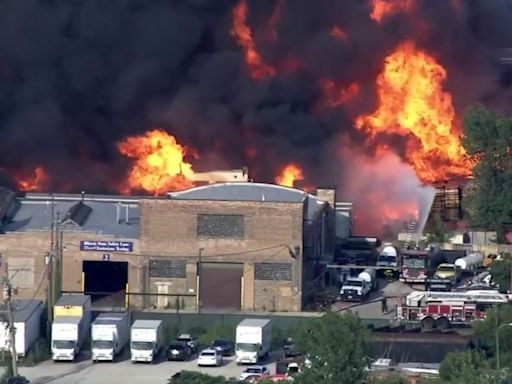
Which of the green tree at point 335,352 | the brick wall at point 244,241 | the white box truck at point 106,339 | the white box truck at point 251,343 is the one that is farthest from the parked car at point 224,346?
the green tree at point 335,352

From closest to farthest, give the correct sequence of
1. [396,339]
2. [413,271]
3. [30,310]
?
[396,339], [30,310], [413,271]

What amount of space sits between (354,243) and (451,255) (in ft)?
7.34

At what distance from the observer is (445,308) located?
42125 mm

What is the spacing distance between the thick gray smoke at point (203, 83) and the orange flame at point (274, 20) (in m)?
0.13

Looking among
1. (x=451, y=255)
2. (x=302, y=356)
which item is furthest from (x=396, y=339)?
(x=451, y=255)

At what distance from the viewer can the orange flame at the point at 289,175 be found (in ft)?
176

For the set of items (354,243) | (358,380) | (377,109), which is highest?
(377,109)

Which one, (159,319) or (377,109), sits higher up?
(377,109)

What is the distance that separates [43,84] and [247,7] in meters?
5.58

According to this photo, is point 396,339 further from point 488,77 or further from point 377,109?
point 488,77

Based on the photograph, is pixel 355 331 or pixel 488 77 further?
pixel 488 77

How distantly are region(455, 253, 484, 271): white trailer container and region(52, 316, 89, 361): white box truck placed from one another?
Result: 10.4 meters

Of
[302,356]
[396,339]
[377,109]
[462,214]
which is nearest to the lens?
[302,356]

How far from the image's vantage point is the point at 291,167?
54406 mm
